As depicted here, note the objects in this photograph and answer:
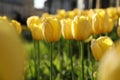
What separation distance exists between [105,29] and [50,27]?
0.96 feet

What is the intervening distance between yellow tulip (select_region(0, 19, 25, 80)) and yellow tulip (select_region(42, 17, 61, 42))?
0.91m

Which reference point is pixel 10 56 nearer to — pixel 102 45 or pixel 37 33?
pixel 102 45

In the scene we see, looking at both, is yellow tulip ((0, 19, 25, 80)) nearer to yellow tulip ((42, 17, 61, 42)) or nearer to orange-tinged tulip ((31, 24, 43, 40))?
yellow tulip ((42, 17, 61, 42))

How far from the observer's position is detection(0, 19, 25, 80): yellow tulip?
0.37 m

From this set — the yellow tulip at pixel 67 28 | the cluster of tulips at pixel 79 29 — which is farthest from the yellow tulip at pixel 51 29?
the yellow tulip at pixel 67 28

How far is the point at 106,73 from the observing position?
35 cm

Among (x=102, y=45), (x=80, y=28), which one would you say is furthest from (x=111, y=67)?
(x=80, y=28)

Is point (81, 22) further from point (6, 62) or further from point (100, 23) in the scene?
point (6, 62)

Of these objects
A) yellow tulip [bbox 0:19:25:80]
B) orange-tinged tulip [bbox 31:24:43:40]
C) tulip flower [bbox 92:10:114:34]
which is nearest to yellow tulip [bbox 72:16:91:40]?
tulip flower [bbox 92:10:114:34]

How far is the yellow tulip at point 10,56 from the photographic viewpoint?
1.20 ft

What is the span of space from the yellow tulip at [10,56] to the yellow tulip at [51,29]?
0.91m

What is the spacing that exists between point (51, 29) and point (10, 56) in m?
0.93

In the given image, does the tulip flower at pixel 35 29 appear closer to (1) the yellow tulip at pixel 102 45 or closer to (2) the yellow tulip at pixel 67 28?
(2) the yellow tulip at pixel 67 28

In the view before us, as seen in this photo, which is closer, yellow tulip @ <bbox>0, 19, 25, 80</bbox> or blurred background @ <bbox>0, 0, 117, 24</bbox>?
yellow tulip @ <bbox>0, 19, 25, 80</bbox>
